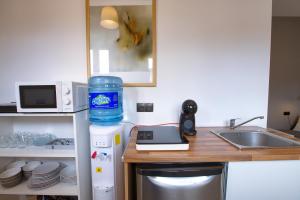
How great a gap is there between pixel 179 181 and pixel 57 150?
3.30 feet

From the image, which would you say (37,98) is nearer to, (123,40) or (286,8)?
(123,40)

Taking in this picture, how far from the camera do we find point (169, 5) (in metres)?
1.44

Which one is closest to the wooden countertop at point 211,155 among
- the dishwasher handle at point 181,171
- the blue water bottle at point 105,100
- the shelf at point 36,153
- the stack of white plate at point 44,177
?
the dishwasher handle at point 181,171

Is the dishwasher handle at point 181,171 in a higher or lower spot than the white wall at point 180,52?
lower

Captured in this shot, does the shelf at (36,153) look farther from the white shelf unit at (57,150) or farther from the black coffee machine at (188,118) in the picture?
the black coffee machine at (188,118)

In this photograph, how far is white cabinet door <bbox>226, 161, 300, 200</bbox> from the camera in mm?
888

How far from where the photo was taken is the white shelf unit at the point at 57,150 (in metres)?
1.16

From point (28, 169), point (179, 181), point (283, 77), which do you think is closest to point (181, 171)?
point (179, 181)

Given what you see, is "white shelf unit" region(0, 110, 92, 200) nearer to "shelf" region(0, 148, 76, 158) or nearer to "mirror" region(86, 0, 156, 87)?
"shelf" region(0, 148, 76, 158)

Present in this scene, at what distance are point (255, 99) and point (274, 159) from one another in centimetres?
80

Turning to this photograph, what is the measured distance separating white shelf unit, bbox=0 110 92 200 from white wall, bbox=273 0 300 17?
2971 millimetres

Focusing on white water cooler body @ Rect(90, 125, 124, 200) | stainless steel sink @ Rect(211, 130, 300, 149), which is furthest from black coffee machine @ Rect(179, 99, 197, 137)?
white water cooler body @ Rect(90, 125, 124, 200)

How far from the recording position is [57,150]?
1.25 meters

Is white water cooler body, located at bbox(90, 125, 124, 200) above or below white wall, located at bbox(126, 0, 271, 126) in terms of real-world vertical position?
below
